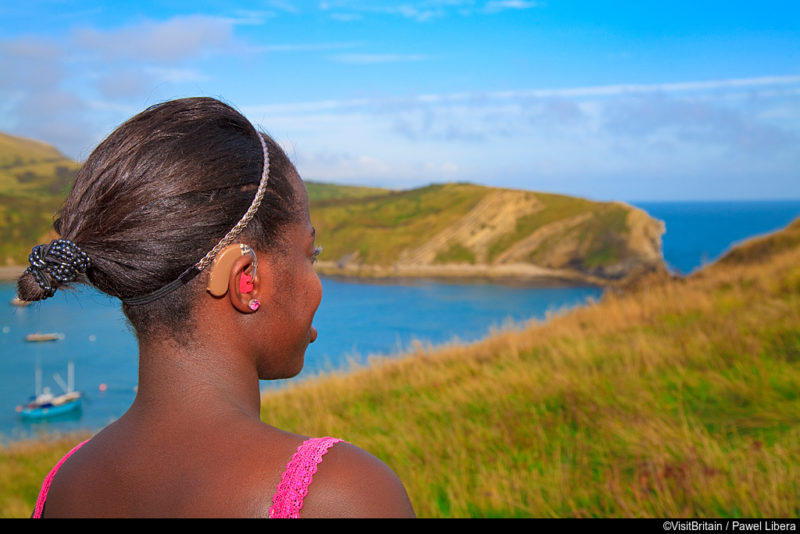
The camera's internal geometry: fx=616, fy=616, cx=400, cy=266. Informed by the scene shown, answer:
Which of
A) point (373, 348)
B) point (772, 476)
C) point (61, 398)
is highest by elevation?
point (772, 476)

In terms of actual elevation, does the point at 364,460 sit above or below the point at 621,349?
above

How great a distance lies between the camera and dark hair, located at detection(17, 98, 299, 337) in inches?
42.1

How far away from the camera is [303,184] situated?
4.22 ft

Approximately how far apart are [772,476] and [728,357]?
283 centimetres

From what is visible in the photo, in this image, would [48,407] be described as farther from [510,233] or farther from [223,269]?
[510,233]

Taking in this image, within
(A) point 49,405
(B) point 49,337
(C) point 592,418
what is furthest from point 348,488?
(B) point 49,337

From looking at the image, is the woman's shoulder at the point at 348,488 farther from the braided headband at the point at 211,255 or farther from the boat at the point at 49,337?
the boat at the point at 49,337

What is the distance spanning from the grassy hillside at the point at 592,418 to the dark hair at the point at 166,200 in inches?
117

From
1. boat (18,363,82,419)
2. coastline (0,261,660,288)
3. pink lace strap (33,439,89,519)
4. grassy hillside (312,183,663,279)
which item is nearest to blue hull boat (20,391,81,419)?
boat (18,363,82,419)

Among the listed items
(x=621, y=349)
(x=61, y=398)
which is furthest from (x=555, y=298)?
(x=621, y=349)

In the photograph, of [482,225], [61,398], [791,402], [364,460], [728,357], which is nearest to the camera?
[364,460]

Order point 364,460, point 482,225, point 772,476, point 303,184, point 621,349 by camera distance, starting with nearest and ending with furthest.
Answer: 1. point 364,460
2. point 303,184
3. point 772,476
4. point 621,349
5. point 482,225

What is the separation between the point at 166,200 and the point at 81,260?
22 centimetres

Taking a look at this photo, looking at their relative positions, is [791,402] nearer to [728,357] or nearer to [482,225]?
[728,357]
